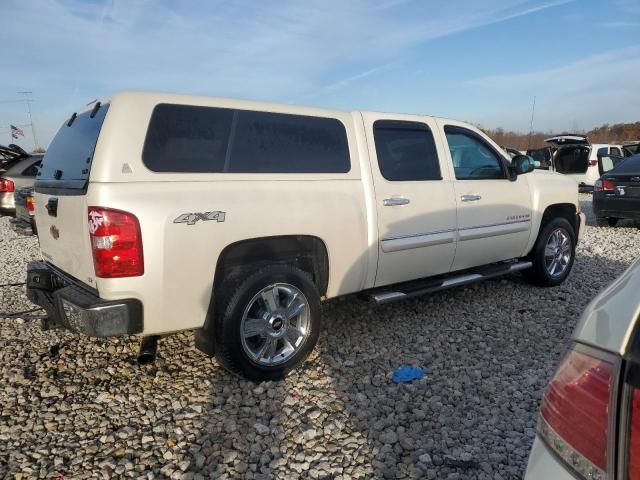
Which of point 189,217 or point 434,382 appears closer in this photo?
A: point 189,217

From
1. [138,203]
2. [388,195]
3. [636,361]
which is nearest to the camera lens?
[636,361]

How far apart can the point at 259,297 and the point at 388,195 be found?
4.68 ft

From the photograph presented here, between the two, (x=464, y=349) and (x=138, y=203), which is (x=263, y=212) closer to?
(x=138, y=203)

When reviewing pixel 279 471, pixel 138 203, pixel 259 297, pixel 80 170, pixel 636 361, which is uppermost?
pixel 80 170

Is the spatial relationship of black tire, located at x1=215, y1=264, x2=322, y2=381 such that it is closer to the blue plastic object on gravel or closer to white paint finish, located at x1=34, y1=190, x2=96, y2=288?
the blue plastic object on gravel

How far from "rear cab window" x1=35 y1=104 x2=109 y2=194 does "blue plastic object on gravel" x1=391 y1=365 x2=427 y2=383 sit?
2530 mm

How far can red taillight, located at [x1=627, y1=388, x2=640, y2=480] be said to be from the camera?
3.23 ft

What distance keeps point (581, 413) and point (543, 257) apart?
4.84m

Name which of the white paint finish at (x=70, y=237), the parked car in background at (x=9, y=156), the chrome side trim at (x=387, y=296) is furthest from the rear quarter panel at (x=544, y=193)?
the parked car in background at (x=9, y=156)

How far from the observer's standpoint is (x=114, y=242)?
2748mm

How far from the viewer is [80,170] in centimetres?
304

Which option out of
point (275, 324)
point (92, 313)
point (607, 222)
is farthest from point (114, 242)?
point (607, 222)

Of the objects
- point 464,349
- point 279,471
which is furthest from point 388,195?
point 279,471

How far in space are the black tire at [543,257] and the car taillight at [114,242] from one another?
453 cm
